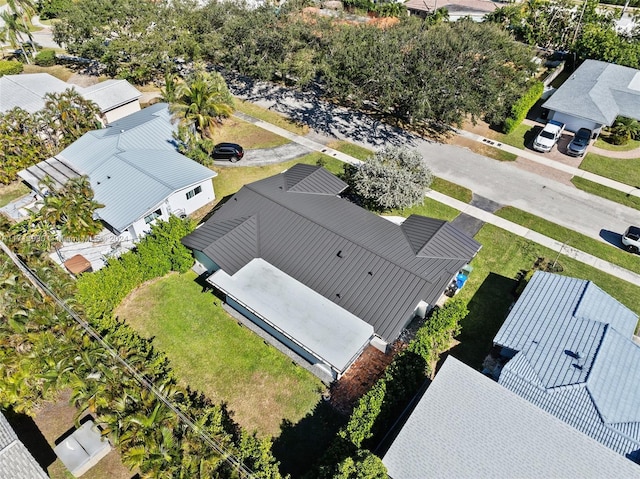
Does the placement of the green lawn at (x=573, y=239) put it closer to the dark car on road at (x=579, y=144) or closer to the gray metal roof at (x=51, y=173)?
the dark car on road at (x=579, y=144)

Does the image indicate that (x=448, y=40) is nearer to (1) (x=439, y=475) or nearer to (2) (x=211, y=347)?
(2) (x=211, y=347)

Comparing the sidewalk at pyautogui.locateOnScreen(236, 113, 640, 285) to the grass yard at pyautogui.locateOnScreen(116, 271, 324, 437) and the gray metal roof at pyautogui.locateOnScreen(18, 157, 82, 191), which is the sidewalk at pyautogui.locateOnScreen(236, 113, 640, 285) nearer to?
the grass yard at pyautogui.locateOnScreen(116, 271, 324, 437)

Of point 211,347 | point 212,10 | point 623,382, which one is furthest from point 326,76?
point 623,382

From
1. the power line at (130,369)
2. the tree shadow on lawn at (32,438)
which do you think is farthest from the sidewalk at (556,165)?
the tree shadow on lawn at (32,438)

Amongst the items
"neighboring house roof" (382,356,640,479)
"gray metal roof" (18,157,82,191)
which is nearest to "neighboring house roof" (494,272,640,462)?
"neighboring house roof" (382,356,640,479)

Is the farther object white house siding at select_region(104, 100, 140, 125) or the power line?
white house siding at select_region(104, 100, 140, 125)
